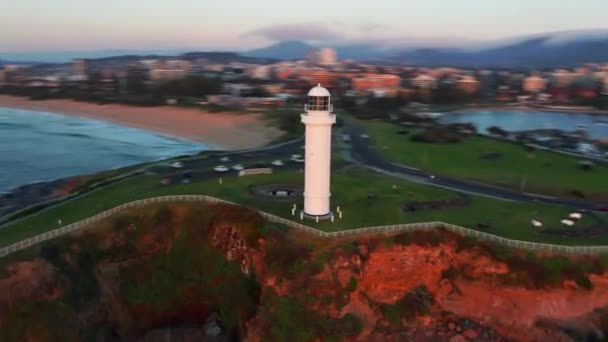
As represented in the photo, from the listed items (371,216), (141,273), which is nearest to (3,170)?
(141,273)

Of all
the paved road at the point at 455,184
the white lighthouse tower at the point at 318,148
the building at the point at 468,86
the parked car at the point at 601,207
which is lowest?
the parked car at the point at 601,207

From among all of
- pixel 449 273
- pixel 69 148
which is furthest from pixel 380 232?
pixel 69 148

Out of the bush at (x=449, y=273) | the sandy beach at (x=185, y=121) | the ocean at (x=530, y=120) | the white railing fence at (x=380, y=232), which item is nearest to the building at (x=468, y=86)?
the ocean at (x=530, y=120)

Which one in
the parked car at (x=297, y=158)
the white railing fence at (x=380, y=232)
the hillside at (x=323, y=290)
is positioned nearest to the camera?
the hillside at (x=323, y=290)

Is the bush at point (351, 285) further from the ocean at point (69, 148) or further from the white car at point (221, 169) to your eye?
the ocean at point (69, 148)

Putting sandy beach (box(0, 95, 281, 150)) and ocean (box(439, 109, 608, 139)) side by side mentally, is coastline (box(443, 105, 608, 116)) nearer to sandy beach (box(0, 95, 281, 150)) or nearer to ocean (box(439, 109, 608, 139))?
ocean (box(439, 109, 608, 139))

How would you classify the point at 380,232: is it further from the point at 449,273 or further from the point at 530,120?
the point at 530,120
